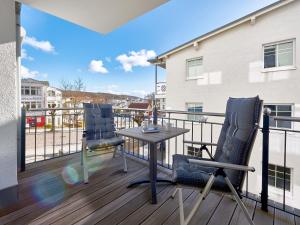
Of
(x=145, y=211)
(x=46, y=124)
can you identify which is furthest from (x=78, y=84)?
(x=145, y=211)

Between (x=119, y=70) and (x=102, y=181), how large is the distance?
15.6 m

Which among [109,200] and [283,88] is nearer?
[109,200]

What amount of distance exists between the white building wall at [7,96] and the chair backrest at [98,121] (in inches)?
40.5

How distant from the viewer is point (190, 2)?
5.87m

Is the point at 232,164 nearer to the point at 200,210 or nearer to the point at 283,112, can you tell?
the point at 200,210

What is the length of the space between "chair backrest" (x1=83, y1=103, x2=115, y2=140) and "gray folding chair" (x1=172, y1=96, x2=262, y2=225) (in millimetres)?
1550

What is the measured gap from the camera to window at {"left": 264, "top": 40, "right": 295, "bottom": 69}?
5145 mm

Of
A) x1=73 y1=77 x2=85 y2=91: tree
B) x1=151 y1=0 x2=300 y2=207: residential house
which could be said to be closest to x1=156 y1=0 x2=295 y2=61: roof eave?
x1=151 y1=0 x2=300 y2=207: residential house

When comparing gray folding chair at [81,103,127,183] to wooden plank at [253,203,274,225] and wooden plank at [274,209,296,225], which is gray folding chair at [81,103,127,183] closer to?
wooden plank at [253,203,274,225]

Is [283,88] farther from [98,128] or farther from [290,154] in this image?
[98,128]

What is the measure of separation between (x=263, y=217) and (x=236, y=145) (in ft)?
2.42

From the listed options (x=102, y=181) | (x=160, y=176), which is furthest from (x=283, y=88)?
(x=102, y=181)

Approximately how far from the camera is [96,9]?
8.00ft

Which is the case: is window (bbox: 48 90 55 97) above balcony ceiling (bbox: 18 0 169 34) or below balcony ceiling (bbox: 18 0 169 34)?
below
